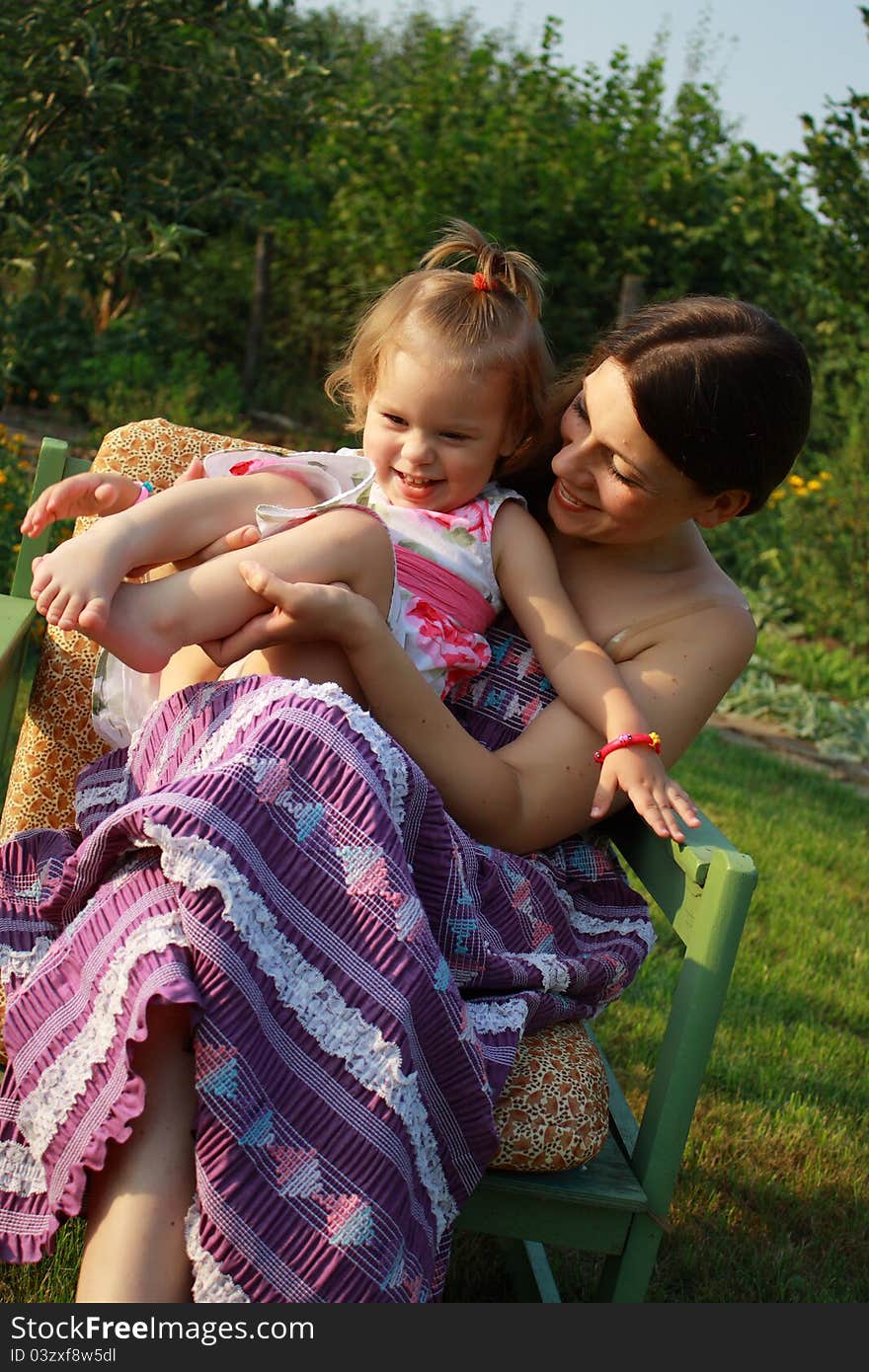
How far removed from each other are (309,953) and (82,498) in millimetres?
922

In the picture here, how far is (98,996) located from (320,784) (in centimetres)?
36

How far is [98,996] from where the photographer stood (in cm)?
158

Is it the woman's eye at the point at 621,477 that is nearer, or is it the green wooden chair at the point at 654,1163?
the green wooden chair at the point at 654,1163

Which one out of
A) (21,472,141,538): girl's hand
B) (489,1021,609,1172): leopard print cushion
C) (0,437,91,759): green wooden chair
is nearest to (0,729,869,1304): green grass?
(489,1021,609,1172): leopard print cushion

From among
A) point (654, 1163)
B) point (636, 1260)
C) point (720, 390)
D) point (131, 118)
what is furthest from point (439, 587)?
point (131, 118)

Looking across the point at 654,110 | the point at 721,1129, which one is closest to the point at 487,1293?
the point at 721,1129

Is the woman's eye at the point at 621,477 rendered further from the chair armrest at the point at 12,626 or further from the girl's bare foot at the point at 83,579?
the chair armrest at the point at 12,626

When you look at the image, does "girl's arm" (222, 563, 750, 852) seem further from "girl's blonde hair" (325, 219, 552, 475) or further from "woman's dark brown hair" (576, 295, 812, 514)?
"girl's blonde hair" (325, 219, 552, 475)

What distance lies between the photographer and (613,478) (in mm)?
2199

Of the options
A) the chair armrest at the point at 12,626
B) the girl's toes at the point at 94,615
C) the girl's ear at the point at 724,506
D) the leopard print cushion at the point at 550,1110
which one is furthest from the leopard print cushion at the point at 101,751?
the girl's ear at the point at 724,506

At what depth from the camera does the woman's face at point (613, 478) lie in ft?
7.11

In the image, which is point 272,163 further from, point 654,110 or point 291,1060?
point 291,1060

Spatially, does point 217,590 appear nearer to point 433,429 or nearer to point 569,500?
point 433,429

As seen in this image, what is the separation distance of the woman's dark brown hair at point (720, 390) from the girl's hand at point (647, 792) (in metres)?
0.46
